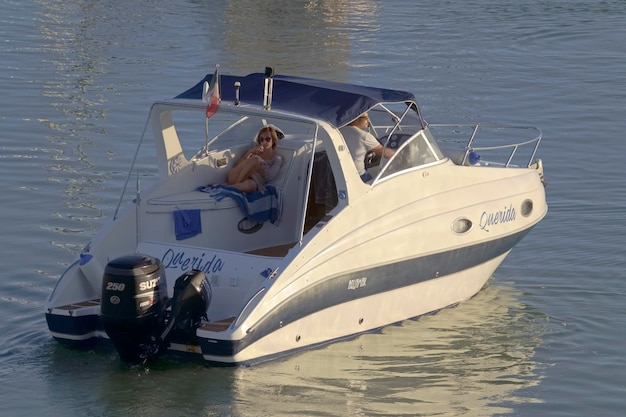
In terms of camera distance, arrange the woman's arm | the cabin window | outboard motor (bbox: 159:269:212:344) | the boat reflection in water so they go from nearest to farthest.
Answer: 1. the boat reflection in water
2. outboard motor (bbox: 159:269:212:344)
3. the cabin window
4. the woman's arm

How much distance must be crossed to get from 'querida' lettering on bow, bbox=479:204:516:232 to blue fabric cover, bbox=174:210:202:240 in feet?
9.06

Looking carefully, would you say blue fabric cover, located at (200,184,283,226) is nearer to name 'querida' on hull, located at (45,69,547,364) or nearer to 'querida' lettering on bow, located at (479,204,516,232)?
name 'querida' on hull, located at (45,69,547,364)

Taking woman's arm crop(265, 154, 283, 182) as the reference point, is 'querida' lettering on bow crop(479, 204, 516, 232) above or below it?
below

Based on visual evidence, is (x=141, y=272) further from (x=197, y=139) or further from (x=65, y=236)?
(x=197, y=139)

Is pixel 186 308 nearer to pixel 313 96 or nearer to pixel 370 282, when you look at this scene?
pixel 370 282

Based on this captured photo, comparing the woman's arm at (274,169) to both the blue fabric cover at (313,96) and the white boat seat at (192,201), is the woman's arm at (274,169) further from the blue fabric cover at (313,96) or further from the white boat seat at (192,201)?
the blue fabric cover at (313,96)

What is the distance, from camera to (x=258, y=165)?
1195 centimetres

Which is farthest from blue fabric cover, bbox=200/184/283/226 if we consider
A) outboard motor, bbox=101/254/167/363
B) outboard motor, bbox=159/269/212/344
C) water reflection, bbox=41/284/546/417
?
outboard motor, bbox=101/254/167/363

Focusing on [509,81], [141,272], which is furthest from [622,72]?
[141,272]

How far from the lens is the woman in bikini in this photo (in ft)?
38.9

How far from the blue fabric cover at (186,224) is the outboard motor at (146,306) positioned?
117 cm

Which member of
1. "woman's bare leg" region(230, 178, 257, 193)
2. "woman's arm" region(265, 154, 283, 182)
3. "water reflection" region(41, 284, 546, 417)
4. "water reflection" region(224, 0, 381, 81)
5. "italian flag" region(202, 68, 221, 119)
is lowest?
"water reflection" region(41, 284, 546, 417)

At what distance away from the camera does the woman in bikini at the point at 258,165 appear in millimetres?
11844

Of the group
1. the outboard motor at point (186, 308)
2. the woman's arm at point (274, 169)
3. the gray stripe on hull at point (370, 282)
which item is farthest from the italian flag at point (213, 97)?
the gray stripe on hull at point (370, 282)
